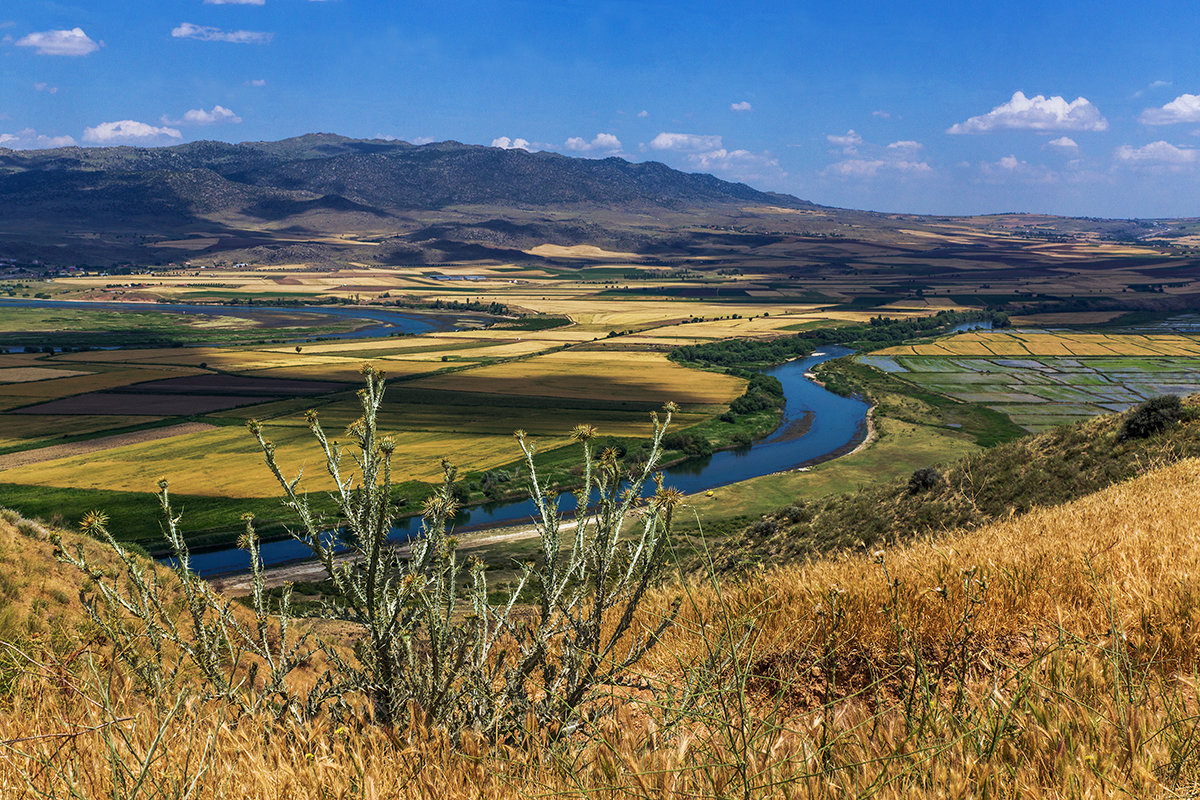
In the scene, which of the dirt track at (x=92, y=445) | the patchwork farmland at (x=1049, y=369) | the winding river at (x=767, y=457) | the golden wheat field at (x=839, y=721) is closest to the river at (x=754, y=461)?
the winding river at (x=767, y=457)

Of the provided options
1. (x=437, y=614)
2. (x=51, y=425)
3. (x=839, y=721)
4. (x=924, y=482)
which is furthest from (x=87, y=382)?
(x=839, y=721)

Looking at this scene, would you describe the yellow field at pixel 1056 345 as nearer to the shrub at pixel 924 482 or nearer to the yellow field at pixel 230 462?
the yellow field at pixel 230 462

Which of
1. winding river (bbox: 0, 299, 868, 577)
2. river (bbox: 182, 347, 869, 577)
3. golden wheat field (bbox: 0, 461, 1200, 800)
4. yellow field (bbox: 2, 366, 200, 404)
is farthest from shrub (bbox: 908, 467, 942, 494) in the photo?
yellow field (bbox: 2, 366, 200, 404)

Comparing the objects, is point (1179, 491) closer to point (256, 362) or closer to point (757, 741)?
point (757, 741)

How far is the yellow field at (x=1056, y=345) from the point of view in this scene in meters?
107

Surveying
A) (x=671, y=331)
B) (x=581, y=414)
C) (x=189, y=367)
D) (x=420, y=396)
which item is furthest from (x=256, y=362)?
(x=671, y=331)

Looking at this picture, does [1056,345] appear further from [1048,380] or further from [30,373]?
[30,373]

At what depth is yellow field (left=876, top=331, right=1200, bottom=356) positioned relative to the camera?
352 ft

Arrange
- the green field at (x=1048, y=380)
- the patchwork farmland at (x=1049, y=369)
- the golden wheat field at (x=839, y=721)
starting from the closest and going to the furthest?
the golden wheat field at (x=839, y=721) → the green field at (x=1048, y=380) → the patchwork farmland at (x=1049, y=369)

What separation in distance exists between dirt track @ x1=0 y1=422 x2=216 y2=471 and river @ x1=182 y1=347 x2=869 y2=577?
22.5 m

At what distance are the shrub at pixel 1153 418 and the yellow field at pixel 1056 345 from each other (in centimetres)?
9231

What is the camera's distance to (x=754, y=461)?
6028 cm

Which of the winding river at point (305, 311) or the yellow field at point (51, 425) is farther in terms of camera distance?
the winding river at point (305, 311)

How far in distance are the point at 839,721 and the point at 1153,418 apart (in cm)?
2403
